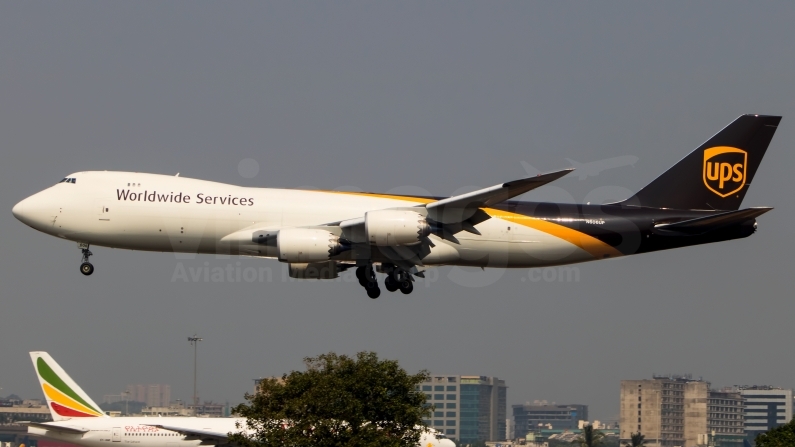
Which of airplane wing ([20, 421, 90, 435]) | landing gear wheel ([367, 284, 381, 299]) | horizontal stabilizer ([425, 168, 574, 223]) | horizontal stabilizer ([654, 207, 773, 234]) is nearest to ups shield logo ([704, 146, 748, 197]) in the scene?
horizontal stabilizer ([654, 207, 773, 234])

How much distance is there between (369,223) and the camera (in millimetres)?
42812

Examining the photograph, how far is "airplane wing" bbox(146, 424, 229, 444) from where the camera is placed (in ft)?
171

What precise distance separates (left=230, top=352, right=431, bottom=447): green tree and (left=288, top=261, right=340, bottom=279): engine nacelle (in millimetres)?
8427

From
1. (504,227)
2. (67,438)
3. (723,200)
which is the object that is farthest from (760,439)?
(67,438)

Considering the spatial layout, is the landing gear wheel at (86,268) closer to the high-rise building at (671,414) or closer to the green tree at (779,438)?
the green tree at (779,438)

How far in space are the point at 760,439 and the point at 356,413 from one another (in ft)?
105

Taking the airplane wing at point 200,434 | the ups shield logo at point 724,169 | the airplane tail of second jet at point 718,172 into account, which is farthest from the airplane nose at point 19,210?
the ups shield logo at point 724,169

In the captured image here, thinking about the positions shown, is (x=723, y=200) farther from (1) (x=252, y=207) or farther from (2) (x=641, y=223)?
(1) (x=252, y=207)

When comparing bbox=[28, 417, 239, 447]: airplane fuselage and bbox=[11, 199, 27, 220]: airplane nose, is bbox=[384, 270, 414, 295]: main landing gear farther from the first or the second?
bbox=[11, 199, 27, 220]: airplane nose

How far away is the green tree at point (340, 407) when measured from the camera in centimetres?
3744

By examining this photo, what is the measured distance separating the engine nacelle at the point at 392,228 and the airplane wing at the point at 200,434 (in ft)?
50.4

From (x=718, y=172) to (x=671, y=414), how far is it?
128505mm

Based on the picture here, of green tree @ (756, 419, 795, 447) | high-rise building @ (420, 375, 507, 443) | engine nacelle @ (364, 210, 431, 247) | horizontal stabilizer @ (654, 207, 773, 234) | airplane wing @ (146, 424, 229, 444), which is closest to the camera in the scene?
engine nacelle @ (364, 210, 431, 247)

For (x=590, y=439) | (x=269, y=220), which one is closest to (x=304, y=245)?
(x=269, y=220)
